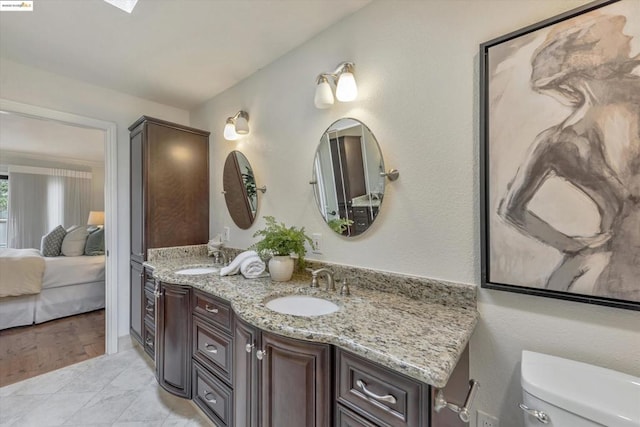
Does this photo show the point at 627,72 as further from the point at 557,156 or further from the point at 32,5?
the point at 32,5

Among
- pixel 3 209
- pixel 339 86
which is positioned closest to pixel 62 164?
pixel 3 209

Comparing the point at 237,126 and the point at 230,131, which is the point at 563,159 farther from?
the point at 230,131

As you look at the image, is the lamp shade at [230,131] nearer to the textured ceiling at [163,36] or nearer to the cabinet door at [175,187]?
the textured ceiling at [163,36]

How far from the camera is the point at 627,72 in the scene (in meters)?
0.84

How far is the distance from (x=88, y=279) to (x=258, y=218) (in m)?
2.99

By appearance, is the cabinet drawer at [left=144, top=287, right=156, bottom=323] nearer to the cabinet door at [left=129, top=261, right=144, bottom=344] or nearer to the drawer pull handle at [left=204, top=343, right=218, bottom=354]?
the cabinet door at [left=129, top=261, right=144, bottom=344]

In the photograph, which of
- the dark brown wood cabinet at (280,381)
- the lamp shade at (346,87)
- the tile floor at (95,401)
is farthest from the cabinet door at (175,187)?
the lamp shade at (346,87)

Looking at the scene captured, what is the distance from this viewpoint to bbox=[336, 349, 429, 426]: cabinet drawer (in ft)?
2.48

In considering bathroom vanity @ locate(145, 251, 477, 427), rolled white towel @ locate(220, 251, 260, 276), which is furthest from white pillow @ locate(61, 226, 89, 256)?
rolled white towel @ locate(220, 251, 260, 276)

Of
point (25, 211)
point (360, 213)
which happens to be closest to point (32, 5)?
point (360, 213)

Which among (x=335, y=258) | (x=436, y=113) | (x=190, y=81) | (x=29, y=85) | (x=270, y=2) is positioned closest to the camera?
(x=436, y=113)

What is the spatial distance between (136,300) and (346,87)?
250 cm

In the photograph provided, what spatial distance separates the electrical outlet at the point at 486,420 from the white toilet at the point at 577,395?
0.32 m

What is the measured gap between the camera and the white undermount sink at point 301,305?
4.33 ft
